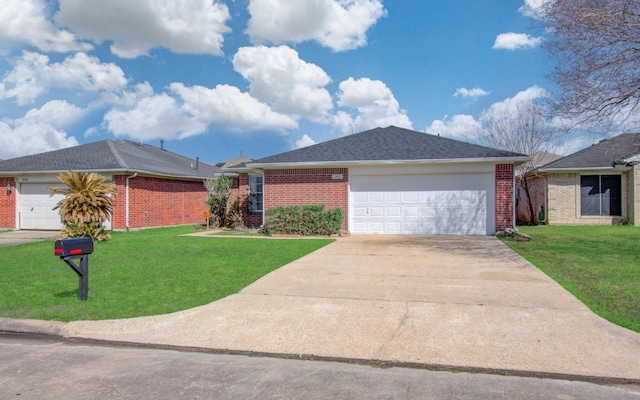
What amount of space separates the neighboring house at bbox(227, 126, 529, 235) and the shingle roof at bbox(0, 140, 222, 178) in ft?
19.0

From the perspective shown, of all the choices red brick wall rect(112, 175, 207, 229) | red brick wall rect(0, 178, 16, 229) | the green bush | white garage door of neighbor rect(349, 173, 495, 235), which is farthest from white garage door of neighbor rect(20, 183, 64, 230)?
white garage door of neighbor rect(349, 173, 495, 235)

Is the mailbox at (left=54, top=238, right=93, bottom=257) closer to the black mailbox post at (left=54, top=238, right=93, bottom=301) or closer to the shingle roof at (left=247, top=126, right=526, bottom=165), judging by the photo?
the black mailbox post at (left=54, top=238, right=93, bottom=301)

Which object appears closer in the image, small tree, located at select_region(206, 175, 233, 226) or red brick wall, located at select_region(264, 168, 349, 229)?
red brick wall, located at select_region(264, 168, 349, 229)

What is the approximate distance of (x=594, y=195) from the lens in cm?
1959

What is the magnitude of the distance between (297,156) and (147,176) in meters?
7.53

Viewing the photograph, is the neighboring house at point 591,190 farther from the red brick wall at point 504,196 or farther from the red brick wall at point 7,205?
the red brick wall at point 7,205

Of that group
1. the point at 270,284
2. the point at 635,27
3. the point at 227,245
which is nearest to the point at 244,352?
the point at 270,284

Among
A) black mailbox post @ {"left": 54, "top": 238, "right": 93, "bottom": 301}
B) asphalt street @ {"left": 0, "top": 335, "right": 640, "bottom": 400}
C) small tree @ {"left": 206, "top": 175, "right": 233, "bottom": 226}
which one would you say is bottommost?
asphalt street @ {"left": 0, "top": 335, "right": 640, "bottom": 400}

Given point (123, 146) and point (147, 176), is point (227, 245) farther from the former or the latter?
point (123, 146)

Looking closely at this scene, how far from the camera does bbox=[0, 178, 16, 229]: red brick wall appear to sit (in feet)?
66.7

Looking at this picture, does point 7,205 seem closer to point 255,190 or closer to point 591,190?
point 255,190

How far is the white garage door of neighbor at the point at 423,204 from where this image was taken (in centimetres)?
1532


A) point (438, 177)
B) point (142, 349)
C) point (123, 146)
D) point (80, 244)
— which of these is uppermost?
point (123, 146)

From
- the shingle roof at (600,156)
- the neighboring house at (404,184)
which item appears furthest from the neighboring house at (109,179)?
the shingle roof at (600,156)
